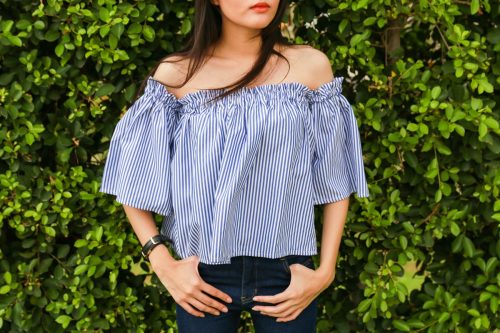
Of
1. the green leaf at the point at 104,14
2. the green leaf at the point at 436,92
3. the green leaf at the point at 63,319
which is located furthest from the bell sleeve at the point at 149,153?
the green leaf at the point at 436,92

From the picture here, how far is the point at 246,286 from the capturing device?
8.61 ft

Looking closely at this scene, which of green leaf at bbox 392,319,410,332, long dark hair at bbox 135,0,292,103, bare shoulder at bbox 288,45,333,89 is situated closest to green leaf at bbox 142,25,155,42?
long dark hair at bbox 135,0,292,103

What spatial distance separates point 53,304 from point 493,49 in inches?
78.4

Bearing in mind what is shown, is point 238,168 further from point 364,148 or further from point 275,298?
point 364,148

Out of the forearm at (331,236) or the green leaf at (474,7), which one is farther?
the green leaf at (474,7)

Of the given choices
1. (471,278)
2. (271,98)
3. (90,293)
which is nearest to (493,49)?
(471,278)

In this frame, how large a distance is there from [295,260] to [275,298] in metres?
0.16

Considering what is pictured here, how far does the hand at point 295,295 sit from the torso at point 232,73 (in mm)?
583

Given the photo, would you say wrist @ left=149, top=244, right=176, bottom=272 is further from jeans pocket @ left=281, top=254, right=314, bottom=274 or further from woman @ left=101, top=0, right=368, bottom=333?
jeans pocket @ left=281, top=254, right=314, bottom=274

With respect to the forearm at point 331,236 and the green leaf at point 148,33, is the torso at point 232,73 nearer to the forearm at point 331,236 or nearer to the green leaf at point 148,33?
the forearm at point 331,236

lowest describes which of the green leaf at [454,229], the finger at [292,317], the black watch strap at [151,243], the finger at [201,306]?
the green leaf at [454,229]

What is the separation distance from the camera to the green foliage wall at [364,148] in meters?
3.28

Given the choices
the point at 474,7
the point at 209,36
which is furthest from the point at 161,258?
the point at 474,7

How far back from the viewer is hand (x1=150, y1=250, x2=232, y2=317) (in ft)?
8.54
